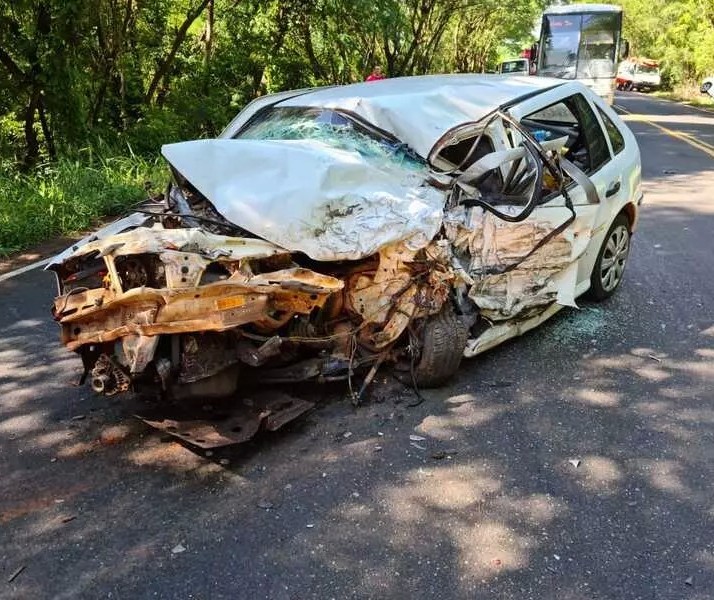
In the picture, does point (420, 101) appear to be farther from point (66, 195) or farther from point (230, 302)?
point (66, 195)

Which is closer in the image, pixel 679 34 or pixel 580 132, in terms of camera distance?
pixel 580 132

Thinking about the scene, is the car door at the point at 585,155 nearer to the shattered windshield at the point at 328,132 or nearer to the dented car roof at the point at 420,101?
the dented car roof at the point at 420,101

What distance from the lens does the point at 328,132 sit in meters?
4.76

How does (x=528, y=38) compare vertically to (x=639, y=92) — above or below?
above

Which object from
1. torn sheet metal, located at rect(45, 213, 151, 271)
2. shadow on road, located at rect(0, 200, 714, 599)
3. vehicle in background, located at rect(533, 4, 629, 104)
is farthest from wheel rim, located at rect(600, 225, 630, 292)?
vehicle in background, located at rect(533, 4, 629, 104)

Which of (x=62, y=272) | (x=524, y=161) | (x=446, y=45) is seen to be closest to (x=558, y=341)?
(x=524, y=161)

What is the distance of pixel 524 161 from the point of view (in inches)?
177

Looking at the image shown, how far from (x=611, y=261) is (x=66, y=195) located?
7.02 meters

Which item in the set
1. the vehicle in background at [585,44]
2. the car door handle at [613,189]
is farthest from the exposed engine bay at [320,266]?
the vehicle in background at [585,44]

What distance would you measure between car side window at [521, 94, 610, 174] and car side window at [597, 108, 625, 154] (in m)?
0.14

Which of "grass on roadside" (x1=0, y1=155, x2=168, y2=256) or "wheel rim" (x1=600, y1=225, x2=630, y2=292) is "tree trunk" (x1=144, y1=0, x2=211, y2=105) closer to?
"grass on roadside" (x1=0, y1=155, x2=168, y2=256)

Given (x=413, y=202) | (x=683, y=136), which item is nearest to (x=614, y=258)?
(x=413, y=202)

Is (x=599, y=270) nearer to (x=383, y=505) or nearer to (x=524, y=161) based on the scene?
(x=524, y=161)

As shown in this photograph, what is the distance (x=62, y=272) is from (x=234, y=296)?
3.77 feet
